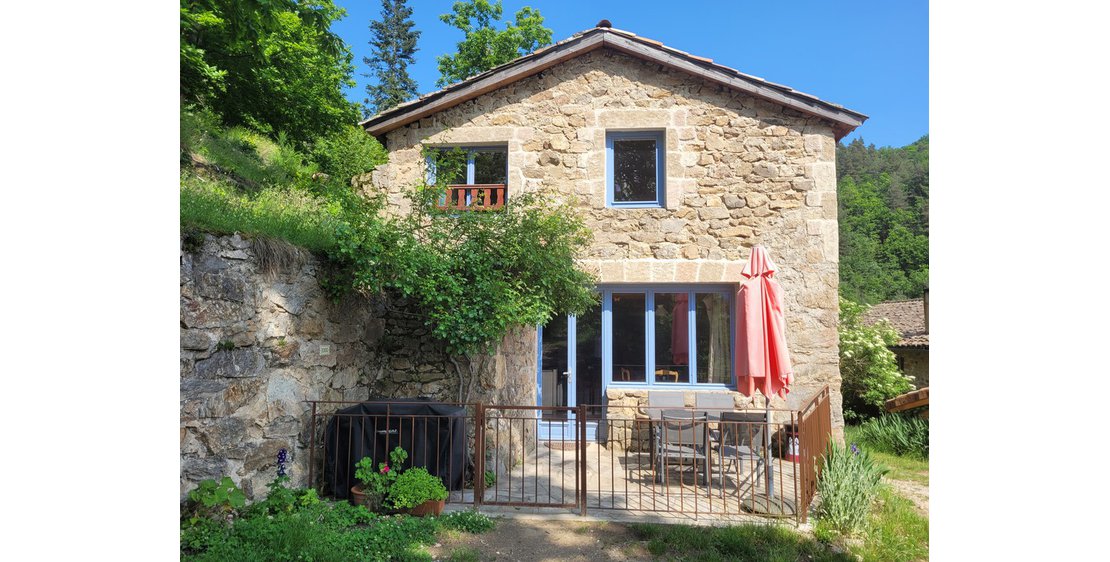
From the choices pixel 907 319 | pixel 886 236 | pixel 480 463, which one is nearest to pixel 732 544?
pixel 480 463

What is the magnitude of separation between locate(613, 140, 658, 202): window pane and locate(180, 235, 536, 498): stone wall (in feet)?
11.3

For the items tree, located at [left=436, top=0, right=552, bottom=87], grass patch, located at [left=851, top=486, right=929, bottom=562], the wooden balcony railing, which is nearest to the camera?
grass patch, located at [left=851, top=486, right=929, bottom=562]

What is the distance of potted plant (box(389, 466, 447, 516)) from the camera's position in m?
4.70

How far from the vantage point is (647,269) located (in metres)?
8.01

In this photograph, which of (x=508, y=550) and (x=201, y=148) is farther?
(x=201, y=148)

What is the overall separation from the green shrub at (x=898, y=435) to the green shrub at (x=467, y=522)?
22.7 ft

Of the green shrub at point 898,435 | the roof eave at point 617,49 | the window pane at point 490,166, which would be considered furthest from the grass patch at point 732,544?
Result: the roof eave at point 617,49

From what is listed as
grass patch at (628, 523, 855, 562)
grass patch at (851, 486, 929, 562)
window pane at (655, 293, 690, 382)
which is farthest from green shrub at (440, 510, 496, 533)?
window pane at (655, 293, 690, 382)

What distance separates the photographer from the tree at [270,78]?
30.6ft

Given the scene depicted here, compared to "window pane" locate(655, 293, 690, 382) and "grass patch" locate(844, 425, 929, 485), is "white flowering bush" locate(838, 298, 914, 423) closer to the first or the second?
"grass patch" locate(844, 425, 929, 485)
